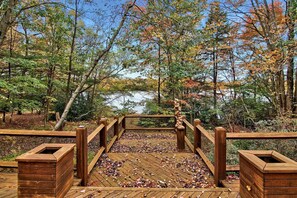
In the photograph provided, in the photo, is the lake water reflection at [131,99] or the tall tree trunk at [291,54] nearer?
the tall tree trunk at [291,54]

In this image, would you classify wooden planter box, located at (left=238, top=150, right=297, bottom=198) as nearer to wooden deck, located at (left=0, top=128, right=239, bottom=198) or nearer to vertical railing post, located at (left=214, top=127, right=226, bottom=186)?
wooden deck, located at (left=0, top=128, right=239, bottom=198)

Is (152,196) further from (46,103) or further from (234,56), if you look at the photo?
(234,56)

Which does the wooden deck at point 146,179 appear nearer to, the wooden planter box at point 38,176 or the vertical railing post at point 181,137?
the wooden planter box at point 38,176

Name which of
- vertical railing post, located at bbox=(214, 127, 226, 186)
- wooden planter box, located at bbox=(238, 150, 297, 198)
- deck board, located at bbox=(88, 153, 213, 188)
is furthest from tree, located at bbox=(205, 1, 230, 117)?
wooden planter box, located at bbox=(238, 150, 297, 198)

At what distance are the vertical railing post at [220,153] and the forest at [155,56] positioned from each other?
129 inches

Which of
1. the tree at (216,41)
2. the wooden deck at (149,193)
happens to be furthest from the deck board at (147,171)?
the tree at (216,41)

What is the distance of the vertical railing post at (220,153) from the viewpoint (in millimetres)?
2682

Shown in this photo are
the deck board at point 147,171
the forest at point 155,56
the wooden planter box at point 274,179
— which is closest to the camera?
the wooden planter box at point 274,179

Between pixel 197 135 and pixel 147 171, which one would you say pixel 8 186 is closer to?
pixel 147 171

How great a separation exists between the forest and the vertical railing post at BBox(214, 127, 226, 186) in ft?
10.7

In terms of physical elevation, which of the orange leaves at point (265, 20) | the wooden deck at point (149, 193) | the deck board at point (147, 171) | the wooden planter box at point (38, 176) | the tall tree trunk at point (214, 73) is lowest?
the deck board at point (147, 171)

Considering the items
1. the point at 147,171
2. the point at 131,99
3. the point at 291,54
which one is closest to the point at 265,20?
the point at 291,54

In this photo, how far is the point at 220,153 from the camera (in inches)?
107

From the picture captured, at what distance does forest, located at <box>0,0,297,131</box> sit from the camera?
5496mm
